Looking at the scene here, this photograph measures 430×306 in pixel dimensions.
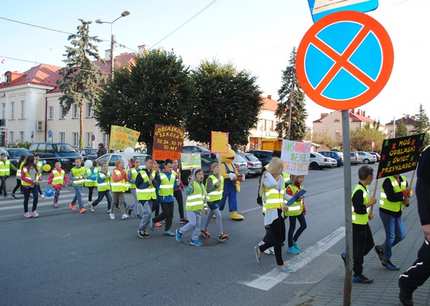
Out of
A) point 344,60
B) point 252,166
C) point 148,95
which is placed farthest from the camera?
point 148,95

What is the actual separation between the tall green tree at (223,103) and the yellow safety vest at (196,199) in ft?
75.5

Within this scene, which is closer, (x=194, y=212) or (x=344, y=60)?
(x=344, y=60)

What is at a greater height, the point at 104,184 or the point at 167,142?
the point at 167,142

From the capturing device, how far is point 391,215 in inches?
245

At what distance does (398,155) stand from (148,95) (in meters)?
21.4

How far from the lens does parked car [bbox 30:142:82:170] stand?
25780mm

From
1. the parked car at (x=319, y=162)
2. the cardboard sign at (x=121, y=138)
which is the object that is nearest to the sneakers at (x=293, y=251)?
the cardboard sign at (x=121, y=138)

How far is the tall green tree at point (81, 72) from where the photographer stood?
41938mm

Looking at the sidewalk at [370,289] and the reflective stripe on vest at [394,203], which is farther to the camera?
the reflective stripe on vest at [394,203]

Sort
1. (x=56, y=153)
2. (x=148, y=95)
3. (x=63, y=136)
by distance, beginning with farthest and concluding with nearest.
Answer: (x=63, y=136)
(x=56, y=153)
(x=148, y=95)

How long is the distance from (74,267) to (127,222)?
13.9ft

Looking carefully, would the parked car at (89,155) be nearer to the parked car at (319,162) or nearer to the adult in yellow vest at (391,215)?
the parked car at (319,162)

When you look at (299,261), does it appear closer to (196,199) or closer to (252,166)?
(196,199)

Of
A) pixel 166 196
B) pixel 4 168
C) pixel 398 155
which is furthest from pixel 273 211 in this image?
pixel 4 168
